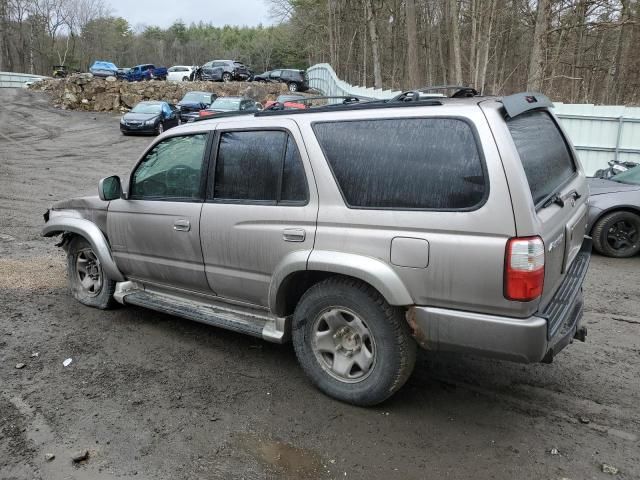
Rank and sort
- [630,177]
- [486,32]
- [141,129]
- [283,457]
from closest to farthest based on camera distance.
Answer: [283,457], [630,177], [486,32], [141,129]

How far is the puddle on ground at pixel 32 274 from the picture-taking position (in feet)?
19.6

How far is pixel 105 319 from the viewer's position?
505 centimetres

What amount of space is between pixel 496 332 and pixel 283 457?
135 cm

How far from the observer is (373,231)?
3254 millimetres

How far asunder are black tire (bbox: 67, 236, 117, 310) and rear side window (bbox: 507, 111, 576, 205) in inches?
145

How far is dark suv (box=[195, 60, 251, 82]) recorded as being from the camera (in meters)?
39.8

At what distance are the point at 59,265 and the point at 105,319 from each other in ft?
7.04

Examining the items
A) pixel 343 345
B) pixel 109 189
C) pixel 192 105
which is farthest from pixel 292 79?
pixel 343 345

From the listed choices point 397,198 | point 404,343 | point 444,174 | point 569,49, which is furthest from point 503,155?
point 569,49

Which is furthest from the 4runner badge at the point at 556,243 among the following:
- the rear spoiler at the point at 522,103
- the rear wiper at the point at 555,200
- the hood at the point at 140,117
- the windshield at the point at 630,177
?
the hood at the point at 140,117

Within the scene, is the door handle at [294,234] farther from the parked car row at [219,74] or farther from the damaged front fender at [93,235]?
the parked car row at [219,74]

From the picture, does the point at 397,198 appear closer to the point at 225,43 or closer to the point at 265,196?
the point at 265,196

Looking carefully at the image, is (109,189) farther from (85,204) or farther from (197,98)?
(197,98)

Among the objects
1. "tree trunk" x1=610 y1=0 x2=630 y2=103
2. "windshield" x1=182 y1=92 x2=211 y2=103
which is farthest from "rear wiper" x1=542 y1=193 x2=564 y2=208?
"tree trunk" x1=610 y1=0 x2=630 y2=103
